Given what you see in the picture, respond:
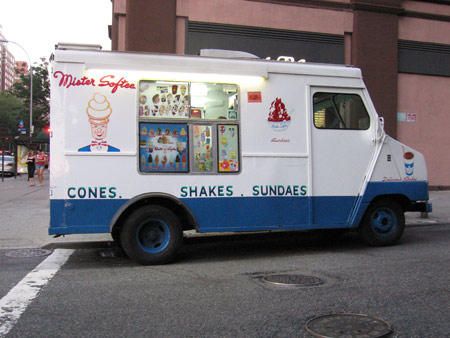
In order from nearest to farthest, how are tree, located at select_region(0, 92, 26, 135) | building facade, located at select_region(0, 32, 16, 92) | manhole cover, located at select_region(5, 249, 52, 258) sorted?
manhole cover, located at select_region(5, 249, 52, 258), tree, located at select_region(0, 92, 26, 135), building facade, located at select_region(0, 32, 16, 92)

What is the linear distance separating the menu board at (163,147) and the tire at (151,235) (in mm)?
612

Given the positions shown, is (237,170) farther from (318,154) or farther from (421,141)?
(421,141)

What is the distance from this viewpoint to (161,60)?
22.9 feet

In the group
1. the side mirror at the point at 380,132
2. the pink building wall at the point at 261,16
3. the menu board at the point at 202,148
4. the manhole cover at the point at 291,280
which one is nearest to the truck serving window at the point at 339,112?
the side mirror at the point at 380,132

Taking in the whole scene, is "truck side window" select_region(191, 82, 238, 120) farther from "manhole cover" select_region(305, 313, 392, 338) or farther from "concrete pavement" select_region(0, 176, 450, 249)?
"manhole cover" select_region(305, 313, 392, 338)

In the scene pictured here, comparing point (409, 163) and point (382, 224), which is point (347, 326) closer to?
point (382, 224)

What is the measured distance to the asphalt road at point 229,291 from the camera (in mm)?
4352

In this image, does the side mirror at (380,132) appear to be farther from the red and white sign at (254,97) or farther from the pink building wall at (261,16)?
the pink building wall at (261,16)

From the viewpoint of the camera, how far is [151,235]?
22.9ft

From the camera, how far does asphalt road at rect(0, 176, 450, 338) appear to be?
4352 millimetres

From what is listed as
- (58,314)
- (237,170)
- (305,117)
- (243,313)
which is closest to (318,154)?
(305,117)

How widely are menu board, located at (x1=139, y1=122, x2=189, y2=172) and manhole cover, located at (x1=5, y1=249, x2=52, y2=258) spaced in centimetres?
242

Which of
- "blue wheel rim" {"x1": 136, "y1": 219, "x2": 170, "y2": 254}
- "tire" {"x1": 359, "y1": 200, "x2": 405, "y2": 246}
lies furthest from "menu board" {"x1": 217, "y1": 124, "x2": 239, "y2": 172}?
"tire" {"x1": 359, "y1": 200, "x2": 405, "y2": 246}

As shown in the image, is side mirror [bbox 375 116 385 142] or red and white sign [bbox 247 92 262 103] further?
side mirror [bbox 375 116 385 142]
